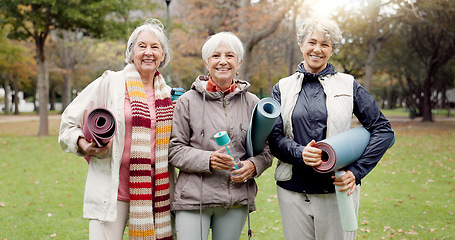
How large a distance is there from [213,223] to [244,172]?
1.59 feet

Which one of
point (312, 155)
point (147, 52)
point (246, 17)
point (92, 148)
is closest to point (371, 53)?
point (246, 17)

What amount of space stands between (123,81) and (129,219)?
39.3 inches

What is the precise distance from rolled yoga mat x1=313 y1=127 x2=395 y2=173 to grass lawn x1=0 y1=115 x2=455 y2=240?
10.6 feet

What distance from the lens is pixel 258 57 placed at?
31.7m

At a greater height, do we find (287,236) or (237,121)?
(237,121)

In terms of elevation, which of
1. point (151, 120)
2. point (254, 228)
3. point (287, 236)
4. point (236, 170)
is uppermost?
point (151, 120)

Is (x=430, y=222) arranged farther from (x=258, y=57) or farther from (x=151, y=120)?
(x=258, y=57)

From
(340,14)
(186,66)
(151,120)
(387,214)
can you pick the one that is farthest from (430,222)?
(186,66)

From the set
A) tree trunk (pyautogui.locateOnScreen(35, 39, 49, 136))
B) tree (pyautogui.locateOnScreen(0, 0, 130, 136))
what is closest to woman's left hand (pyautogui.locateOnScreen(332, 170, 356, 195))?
tree (pyautogui.locateOnScreen(0, 0, 130, 136))

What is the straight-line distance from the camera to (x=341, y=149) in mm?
2490

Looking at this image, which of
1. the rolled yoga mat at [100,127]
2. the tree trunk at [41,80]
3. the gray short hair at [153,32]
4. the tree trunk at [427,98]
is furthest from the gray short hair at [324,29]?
the tree trunk at [427,98]

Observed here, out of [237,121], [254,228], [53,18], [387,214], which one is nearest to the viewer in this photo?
[237,121]

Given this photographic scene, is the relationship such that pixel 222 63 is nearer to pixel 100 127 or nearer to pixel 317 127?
pixel 317 127

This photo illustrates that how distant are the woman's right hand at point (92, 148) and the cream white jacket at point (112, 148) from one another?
4 centimetres
